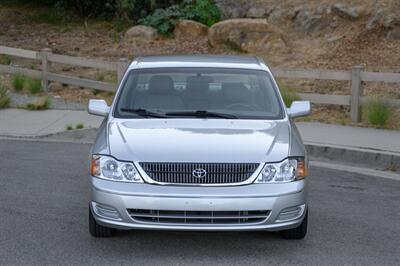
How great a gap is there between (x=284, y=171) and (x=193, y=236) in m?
1.15

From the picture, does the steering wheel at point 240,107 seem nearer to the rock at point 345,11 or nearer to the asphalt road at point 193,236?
the asphalt road at point 193,236

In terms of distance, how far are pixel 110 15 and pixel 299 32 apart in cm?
744

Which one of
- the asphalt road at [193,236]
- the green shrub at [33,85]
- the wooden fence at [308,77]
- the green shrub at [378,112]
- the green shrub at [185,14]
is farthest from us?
the green shrub at [185,14]

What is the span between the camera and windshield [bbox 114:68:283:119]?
7.28 meters

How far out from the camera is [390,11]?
58.3 feet

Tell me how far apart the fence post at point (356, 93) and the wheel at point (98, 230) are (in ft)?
24.1

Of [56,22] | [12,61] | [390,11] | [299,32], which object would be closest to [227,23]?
[299,32]

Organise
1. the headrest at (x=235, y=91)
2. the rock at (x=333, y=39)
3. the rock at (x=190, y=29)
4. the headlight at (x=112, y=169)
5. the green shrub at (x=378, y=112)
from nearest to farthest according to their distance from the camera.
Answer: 1. the headlight at (x=112, y=169)
2. the headrest at (x=235, y=91)
3. the green shrub at (x=378, y=112)
4. the rock at (x=333, y=39)
5. the rock at (x=190, y=29)

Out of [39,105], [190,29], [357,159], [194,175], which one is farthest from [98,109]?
[190,29]

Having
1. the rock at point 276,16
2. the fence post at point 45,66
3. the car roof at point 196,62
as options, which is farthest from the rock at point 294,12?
the car roof at point 196,62

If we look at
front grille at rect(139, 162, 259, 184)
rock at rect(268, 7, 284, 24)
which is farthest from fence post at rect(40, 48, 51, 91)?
front grille at rect(139, 162, 259, 184)

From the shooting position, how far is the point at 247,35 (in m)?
18.8

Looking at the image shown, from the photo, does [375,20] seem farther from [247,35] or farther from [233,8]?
[233,8]

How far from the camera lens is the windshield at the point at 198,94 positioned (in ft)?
23.9
